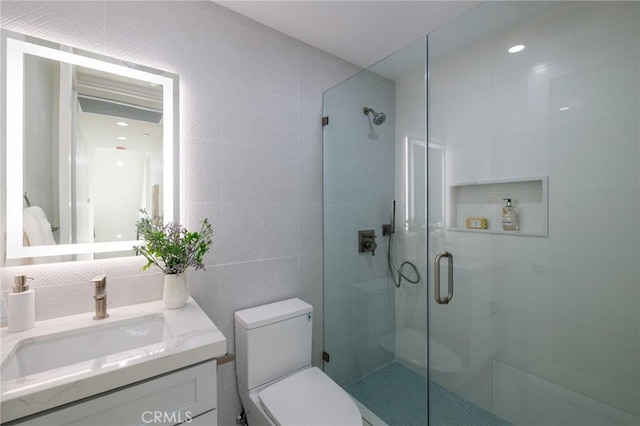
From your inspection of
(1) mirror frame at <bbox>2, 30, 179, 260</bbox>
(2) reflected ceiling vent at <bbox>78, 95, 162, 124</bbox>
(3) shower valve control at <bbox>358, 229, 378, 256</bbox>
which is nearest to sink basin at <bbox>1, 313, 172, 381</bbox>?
(1) mirror frame at <bbox>2, 30, 179, 260</bbox>

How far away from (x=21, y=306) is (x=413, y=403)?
6.05 feet

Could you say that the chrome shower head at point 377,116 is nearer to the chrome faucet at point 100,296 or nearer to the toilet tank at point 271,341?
the toilet tank at point 271,341

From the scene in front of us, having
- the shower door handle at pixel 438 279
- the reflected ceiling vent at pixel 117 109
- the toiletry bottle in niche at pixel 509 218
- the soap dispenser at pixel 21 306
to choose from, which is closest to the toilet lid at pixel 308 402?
the shower door handle at pixel 438 279

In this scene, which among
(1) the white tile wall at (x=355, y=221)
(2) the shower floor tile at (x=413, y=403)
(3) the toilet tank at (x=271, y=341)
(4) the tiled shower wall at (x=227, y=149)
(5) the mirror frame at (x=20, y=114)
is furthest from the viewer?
(1) the white tile wall at (x=355, y=221)

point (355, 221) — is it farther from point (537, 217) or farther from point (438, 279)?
point (537, 217)

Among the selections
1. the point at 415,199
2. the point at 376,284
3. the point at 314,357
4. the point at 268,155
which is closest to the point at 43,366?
the point at 268,155

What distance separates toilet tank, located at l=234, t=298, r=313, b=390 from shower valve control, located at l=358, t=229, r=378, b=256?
54 cm

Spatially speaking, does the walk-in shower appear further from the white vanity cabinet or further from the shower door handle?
the white vanity cabinet

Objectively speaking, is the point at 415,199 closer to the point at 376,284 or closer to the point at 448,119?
the point at 448,119

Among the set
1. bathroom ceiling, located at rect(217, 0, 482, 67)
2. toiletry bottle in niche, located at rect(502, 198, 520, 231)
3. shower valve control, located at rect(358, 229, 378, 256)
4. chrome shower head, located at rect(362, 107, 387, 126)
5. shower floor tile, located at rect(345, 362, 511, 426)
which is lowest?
shower floor tile, located at rect(345, 362, 511, 426)

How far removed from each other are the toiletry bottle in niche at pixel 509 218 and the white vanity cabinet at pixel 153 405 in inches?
61.6

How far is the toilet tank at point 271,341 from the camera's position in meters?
1.37

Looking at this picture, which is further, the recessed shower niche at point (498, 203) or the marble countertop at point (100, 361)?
the recessed shower niche at point (498, 203)

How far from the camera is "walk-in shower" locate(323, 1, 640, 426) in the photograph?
3.81 feet
